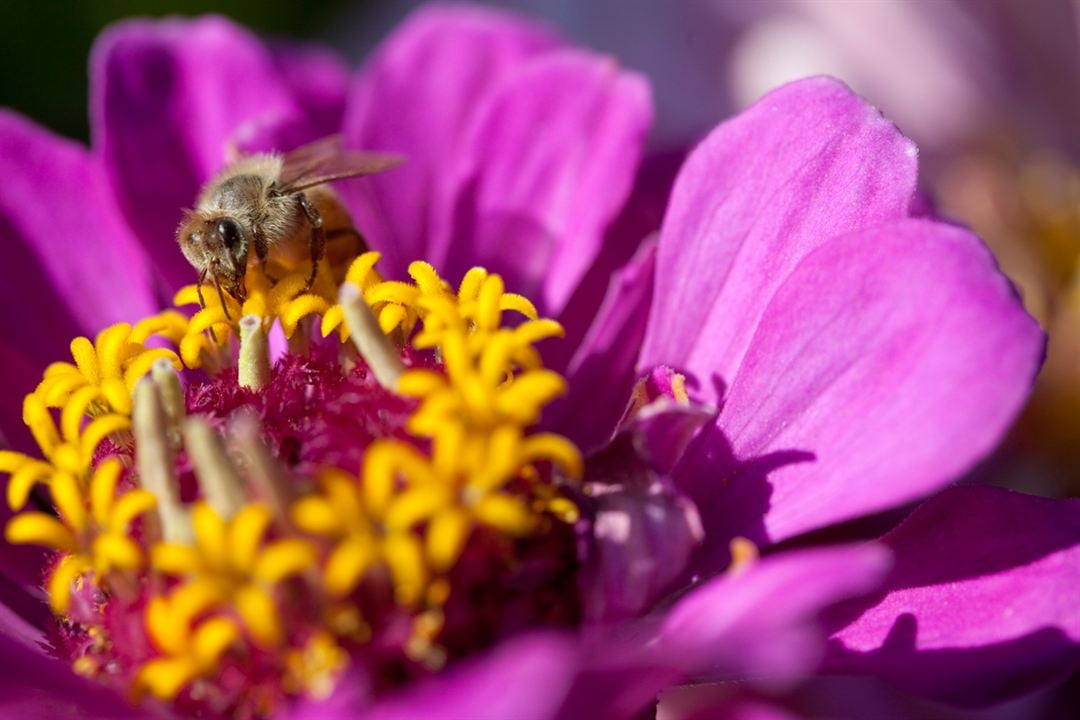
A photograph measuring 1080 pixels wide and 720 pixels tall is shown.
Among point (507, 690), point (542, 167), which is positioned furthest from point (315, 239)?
point (507, 690)

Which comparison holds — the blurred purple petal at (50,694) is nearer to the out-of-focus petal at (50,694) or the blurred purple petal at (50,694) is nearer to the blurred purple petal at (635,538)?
the out-of-focus petal at (50,694)

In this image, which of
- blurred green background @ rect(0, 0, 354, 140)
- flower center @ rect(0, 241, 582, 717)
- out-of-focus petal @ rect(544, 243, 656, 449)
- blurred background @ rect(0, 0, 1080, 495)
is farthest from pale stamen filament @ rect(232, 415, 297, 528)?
blurred green background @ rect(0, 0, 354, 140)

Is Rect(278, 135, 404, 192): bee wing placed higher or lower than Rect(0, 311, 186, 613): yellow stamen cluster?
higher

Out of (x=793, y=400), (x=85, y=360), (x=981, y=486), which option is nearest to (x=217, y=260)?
(x=85, y=360)

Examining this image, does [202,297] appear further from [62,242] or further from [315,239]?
[62,242]

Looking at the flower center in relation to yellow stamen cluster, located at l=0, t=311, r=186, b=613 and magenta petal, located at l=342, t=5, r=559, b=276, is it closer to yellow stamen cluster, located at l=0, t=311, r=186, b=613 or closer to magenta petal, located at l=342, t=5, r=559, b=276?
yellow stamen cluster, located at l=0, t=311, r=186, b=613
